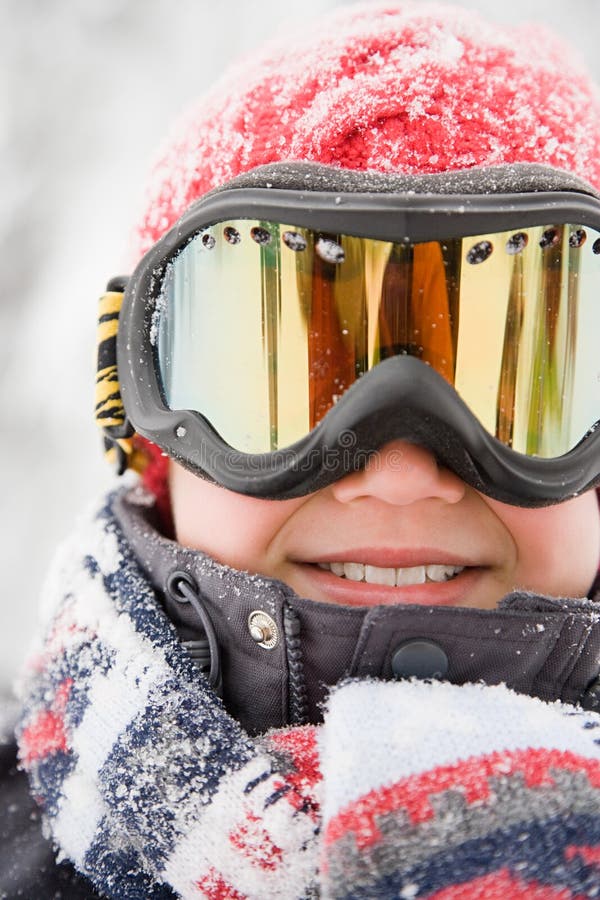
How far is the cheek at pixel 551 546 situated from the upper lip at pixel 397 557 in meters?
0.07

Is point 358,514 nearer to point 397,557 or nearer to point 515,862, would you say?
point 397,557

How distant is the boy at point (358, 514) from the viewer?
92cm

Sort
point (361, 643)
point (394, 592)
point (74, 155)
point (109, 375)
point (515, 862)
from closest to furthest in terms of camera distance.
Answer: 1. point (515, 862)
2. point (361, 643)
3. point (394, 592)
4. point (109, 375)
5. point (74, 155)

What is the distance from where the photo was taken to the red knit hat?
3.79 ft

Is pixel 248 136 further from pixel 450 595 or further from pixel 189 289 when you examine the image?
pixel 450 595

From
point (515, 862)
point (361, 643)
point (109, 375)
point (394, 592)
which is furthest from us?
point (109, 375)

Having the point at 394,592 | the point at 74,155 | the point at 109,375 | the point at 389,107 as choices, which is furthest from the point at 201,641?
the point at 74,155

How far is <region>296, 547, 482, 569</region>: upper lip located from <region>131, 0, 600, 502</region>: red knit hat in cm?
51

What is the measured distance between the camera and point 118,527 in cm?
140

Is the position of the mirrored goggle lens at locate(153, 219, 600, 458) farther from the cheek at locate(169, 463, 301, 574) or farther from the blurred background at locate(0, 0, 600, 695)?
the blurred background at locate(0, 0, 600, 695)

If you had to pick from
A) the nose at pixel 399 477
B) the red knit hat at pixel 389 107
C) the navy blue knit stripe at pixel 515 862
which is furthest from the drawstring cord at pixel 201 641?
the red knit hat at pixel 389 107

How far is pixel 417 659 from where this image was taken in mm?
1055

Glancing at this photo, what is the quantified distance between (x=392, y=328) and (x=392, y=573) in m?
0.36

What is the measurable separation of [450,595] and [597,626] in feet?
0.65
